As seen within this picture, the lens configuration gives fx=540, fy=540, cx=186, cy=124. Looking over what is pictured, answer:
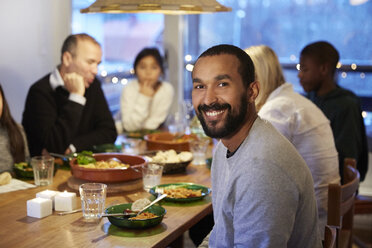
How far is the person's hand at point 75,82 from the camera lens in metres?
3.15

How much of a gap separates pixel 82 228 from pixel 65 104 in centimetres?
150

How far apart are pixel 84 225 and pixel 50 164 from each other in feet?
1.96

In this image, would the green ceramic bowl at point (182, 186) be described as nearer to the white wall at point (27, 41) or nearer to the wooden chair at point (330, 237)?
the wooden chair at point (330, 237)

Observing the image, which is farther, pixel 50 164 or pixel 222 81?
pixel 50 164

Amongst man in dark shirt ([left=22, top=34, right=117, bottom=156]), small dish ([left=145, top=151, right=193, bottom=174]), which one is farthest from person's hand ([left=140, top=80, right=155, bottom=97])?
small dish ([left=145, top=151, right=193, bottom=174])

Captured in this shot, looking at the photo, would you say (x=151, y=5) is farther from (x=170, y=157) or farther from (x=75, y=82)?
(x=75, y=82)

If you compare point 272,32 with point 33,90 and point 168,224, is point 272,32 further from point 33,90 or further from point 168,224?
point 168,224

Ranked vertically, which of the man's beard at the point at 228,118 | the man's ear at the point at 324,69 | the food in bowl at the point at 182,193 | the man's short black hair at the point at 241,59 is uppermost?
the man's short black hair at the point at 241,59

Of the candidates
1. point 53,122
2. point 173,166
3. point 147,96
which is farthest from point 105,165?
point 147,96

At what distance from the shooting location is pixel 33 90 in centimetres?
318

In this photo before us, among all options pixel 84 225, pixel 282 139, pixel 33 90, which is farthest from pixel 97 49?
pixel 282 139

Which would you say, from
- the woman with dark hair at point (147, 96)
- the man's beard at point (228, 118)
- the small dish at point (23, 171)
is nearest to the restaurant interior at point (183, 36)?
the woman with dark hair at point (147, 96)

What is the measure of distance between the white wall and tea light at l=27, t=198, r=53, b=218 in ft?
7.49

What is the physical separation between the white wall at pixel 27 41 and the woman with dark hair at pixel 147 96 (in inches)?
27.1
